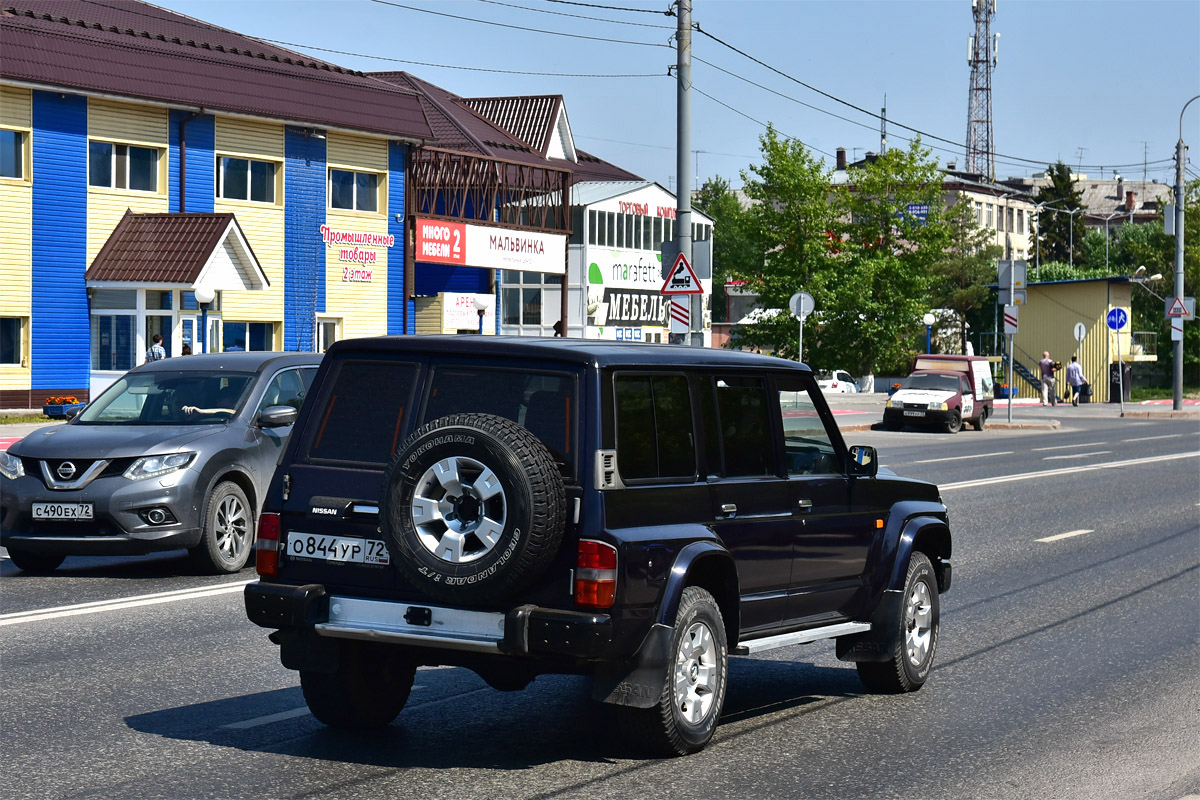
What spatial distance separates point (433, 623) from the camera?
19.6 ft

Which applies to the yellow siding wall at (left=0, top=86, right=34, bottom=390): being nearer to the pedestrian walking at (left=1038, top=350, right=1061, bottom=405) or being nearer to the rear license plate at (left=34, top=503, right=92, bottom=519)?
the rear license plate at (left=34, top=503, right=92, bottom=519)

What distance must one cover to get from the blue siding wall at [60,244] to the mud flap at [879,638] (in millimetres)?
31181

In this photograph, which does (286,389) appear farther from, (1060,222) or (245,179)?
(1060,222)

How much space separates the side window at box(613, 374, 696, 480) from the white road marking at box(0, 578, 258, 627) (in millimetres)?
4616

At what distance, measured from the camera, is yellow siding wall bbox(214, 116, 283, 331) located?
40.7 meters

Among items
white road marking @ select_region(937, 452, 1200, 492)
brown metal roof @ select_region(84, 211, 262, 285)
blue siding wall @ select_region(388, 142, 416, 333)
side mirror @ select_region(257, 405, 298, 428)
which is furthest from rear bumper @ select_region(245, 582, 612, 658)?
blue siding wall @ select_region(388, 142, 416, 333)

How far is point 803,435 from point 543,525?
2.04 m

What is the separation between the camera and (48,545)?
444 inches

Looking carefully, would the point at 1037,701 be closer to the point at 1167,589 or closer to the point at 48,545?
the point at 1167,589

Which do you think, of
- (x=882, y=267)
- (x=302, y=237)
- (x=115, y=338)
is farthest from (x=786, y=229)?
(x=115, y=338)

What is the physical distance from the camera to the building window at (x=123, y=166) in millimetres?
37406

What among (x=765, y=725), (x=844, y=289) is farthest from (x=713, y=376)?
(x=844, y=289)

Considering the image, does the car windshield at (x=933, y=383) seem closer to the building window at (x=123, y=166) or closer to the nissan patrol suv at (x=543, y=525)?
the building window at (x=123, y=166)

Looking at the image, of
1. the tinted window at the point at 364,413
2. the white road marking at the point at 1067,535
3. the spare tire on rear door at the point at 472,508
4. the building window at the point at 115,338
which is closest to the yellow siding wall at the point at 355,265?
the building window at the point at 115,338
